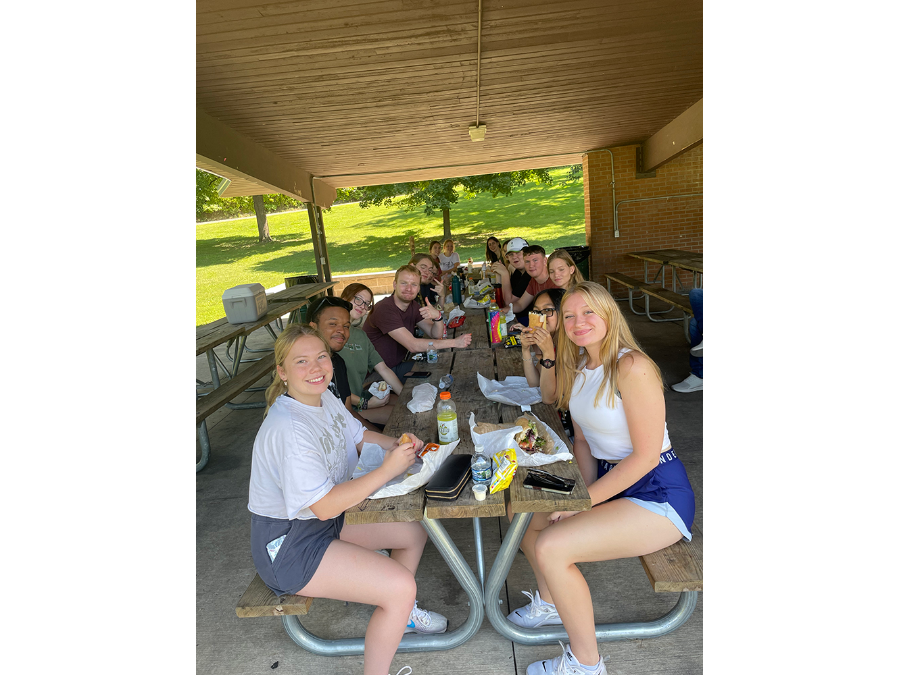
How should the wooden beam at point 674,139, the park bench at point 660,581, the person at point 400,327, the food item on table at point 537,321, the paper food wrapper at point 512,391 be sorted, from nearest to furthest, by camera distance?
the park bench at point 660,581 < the paper food wrapper at point 512,391 < the food item on table at point 537,321 < the person at point 400,327 < the wooden beam at point 674,139

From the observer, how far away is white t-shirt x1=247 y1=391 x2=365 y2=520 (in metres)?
1.68

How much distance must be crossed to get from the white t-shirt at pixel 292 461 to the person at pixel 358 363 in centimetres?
106

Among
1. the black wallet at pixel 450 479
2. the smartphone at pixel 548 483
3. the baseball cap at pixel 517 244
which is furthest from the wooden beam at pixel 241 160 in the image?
the smartphone at pixel 548 483

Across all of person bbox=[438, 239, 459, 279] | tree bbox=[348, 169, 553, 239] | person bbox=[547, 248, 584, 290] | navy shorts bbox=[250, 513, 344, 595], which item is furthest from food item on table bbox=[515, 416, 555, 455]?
tree bbox=[348, 169, 553, 239]

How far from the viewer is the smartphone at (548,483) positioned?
1700 mm

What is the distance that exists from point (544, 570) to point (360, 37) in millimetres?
3569

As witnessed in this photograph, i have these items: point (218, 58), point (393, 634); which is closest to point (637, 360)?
point (393, 634)

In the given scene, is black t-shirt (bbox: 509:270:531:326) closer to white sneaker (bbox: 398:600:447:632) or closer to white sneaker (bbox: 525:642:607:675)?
white sneaker (bbox: 398:600:447:632)

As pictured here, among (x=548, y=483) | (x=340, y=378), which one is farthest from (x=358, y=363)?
(x=548, y=483)

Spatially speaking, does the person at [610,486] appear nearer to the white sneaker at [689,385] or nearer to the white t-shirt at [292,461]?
the white t-shirt at [292,461]

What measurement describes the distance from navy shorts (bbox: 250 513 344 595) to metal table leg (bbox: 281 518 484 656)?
33 centimetres

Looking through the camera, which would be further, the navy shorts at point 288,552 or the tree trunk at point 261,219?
the tree trunk at point 261,219

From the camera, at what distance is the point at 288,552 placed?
1.74 m

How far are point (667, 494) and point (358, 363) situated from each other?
2.08 metres
